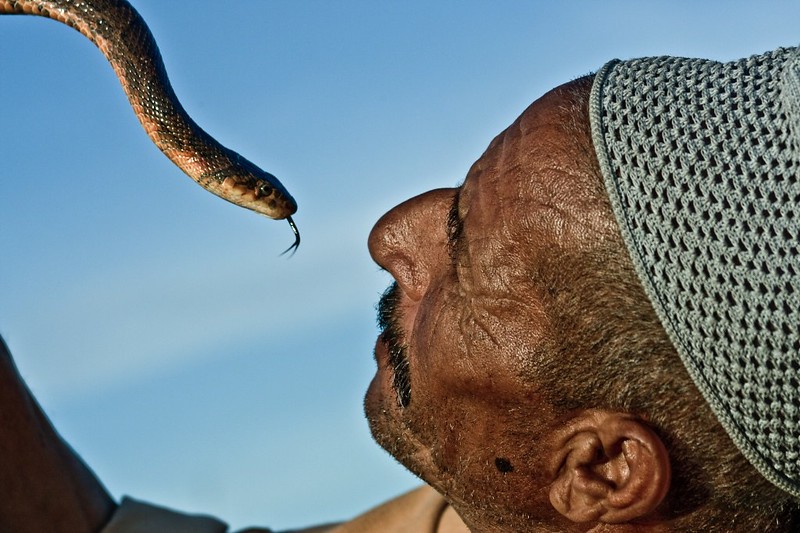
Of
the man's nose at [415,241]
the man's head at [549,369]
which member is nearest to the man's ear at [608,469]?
the man's head at [549,369]

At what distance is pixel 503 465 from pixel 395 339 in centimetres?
56

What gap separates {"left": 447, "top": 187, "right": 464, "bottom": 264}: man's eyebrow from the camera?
3092 millimetres

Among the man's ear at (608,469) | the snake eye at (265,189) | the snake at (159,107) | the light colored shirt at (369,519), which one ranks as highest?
the snake at (159,107)

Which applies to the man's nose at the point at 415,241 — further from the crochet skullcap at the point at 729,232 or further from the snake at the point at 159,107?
the snake at the point at 159,107

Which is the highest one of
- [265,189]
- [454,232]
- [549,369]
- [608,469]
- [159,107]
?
[159,107]

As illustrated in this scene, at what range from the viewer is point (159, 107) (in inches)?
177

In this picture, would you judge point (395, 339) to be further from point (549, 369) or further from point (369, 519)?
point (369, 519)

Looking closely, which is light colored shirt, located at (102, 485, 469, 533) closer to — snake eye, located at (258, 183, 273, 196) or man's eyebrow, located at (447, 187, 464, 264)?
man's eyebrow, located at (447, 187, 464, 264)

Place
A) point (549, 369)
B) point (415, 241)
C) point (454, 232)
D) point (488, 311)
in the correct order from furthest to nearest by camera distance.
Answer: point (415, 241) < point (454, 232) < point (488, 311) < point (549, 369)

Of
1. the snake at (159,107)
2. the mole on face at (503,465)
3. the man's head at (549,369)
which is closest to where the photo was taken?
the man's head at (549,369)

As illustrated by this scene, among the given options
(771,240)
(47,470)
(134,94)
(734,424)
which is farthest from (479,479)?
(134,94)

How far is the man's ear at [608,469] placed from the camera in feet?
9.00

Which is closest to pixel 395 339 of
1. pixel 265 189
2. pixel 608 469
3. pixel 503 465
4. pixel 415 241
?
pixel 415 241

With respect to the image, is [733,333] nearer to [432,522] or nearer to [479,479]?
[479,479]
